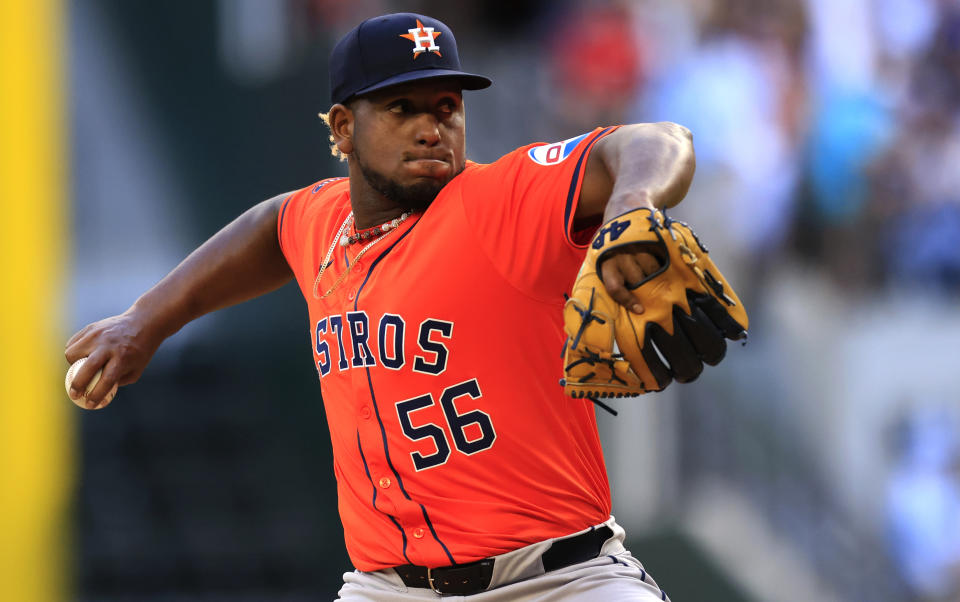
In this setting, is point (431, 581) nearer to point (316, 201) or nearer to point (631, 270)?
point (631, 270)

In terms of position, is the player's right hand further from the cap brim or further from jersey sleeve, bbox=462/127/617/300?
jersey sleeve, bbox=462/127/617/300

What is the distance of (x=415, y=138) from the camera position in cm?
288

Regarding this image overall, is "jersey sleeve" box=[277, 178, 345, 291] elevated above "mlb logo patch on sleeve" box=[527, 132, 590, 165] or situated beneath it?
situated beneath

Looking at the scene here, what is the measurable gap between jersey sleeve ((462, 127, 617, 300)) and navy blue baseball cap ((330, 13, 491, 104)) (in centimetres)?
28

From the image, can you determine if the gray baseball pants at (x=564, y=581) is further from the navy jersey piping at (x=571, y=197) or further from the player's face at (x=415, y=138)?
the player's face at (x=415, y=138)

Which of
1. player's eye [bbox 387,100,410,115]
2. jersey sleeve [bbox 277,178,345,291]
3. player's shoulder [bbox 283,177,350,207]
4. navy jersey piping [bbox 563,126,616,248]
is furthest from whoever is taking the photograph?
player's shoulder [bbox 283,177,350,207]

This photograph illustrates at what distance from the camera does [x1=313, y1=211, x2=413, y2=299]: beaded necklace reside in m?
2.99

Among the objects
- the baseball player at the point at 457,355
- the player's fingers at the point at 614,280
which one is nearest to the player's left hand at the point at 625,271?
the player's fingers at the point at 614,280

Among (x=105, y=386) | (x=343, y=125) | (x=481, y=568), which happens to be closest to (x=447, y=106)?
(x=343, y=125)

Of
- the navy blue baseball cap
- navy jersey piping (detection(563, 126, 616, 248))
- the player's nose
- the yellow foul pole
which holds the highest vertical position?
the navy blue baseball cap

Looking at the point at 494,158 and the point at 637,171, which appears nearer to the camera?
the point at 637,171

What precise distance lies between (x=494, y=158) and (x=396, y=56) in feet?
15.5

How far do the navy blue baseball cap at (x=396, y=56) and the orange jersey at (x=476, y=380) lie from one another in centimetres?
26

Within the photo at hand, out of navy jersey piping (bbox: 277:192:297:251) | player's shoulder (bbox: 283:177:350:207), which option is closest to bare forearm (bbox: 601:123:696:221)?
player's shoulder (bbox: 283:177:350:207)
